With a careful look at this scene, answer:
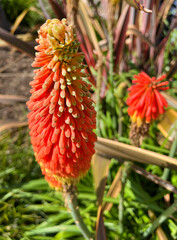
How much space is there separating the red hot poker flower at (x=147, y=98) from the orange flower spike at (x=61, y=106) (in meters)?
0.28

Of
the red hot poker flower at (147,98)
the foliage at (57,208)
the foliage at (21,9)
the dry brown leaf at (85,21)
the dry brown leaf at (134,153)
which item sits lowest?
the foliage at (57,208)

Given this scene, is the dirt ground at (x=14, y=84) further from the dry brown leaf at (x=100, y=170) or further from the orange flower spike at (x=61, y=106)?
the orange flower spike at (x=61, y=106)

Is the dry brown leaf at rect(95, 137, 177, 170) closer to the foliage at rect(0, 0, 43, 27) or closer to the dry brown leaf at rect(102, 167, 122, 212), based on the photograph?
the dry brown leaf at rect(102, 167, 122, 212)

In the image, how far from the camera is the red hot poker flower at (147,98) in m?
0.90

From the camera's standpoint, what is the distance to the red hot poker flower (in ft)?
2.94

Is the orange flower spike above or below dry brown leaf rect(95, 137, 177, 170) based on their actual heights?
above

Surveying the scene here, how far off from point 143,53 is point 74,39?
67.9 inches

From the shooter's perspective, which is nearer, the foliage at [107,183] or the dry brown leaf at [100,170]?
the dry brown leaf at [100,170]

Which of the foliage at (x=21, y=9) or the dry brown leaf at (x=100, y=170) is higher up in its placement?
the foliage at (x=21, y=9)

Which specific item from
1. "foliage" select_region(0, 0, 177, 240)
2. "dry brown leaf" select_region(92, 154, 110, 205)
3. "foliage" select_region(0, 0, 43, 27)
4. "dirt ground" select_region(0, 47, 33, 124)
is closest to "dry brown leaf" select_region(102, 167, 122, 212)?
"foliage" select_region(0, 0, 177, 240)

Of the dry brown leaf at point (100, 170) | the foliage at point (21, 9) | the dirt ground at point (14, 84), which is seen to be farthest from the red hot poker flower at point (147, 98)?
the foliage at point (21, 9)

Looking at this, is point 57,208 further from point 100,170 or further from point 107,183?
point 100,170

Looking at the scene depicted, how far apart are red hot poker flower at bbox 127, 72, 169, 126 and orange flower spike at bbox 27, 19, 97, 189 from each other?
28 centimetres

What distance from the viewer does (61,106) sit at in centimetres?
64
